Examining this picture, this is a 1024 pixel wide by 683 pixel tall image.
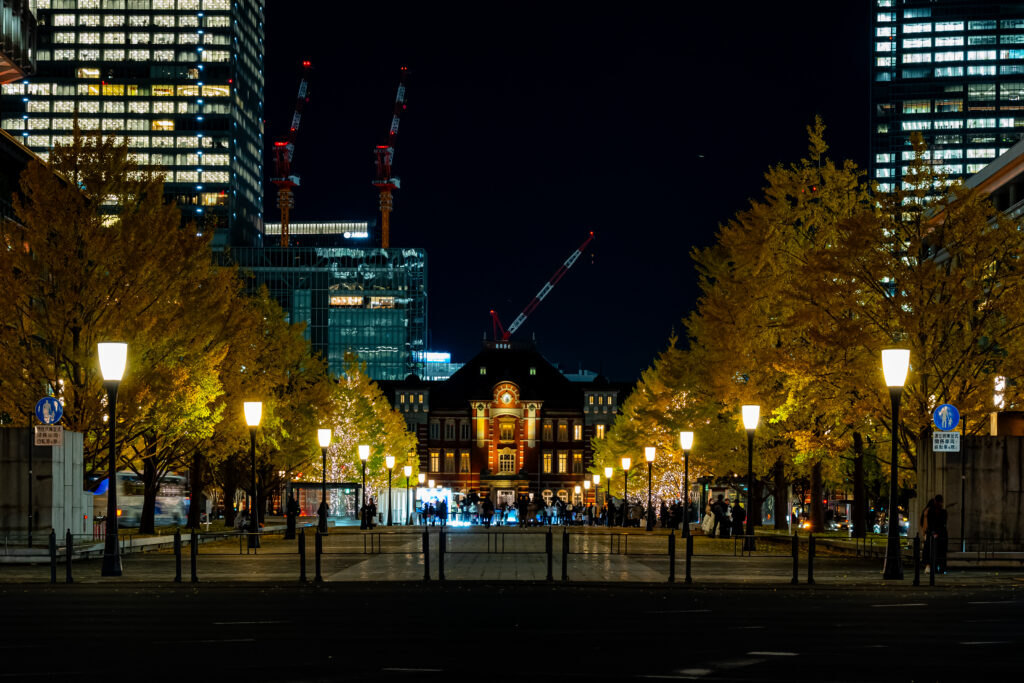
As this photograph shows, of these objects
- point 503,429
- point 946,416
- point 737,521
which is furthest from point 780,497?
point 503,429

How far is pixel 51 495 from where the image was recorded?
1394 inches

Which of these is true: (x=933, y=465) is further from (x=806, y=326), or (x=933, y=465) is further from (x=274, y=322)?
(x=274, y=322)

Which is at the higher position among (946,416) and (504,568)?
(946,416)

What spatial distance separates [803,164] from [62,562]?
102ft

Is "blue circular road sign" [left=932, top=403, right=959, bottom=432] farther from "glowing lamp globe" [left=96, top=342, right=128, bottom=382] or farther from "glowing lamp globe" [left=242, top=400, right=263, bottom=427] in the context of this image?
"glowing lamp globe" [left=242, top=400, right=263, bottom=427]

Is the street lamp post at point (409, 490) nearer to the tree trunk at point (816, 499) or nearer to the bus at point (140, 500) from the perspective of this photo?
the bus at point (140, 500)

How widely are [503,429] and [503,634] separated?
14036cm

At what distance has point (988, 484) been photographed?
116ft

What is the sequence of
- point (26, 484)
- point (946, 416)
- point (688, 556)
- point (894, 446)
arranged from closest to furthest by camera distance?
point (688, 556), point (894, 446), point (946, 416), point (26, 484)

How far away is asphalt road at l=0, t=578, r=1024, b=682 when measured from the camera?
14125mm

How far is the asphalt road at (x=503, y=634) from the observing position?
14.1 m

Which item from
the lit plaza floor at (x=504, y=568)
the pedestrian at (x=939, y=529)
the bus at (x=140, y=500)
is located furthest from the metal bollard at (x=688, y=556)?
the bus at (x=140, y=500)

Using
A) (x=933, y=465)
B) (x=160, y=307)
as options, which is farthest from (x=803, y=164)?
(x=160, y=307)

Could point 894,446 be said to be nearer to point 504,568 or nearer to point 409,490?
point 504,568
